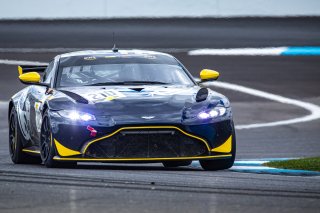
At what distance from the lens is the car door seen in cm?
1264

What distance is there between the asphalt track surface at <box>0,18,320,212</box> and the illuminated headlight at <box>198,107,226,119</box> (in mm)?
543

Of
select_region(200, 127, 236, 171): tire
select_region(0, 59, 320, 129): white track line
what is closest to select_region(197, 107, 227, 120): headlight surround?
select_region(200, 127, 236, 171): tire

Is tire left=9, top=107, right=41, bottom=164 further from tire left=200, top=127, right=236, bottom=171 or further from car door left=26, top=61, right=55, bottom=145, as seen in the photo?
tire left=200, top=127, right=236, bottom=171

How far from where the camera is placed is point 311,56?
27.1m

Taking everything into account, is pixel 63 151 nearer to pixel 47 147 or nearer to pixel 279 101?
pixel 47 147

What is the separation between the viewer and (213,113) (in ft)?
38.9

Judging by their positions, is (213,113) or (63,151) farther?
(213,113)

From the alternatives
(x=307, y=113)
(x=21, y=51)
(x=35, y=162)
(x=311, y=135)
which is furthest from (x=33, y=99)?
(x=21, y=51)

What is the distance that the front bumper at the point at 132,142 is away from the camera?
11594 mm

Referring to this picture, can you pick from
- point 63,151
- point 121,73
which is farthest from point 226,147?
point 121,73

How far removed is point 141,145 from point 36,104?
1721 mm

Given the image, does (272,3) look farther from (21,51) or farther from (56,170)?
(56,170)

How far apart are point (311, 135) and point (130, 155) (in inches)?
286

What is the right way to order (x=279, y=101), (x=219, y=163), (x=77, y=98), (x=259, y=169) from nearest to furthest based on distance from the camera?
1. (x=77, y=98)
2. (x=219, y=163)
3. (x=259, y=169)
4. (x=279, y=101)
